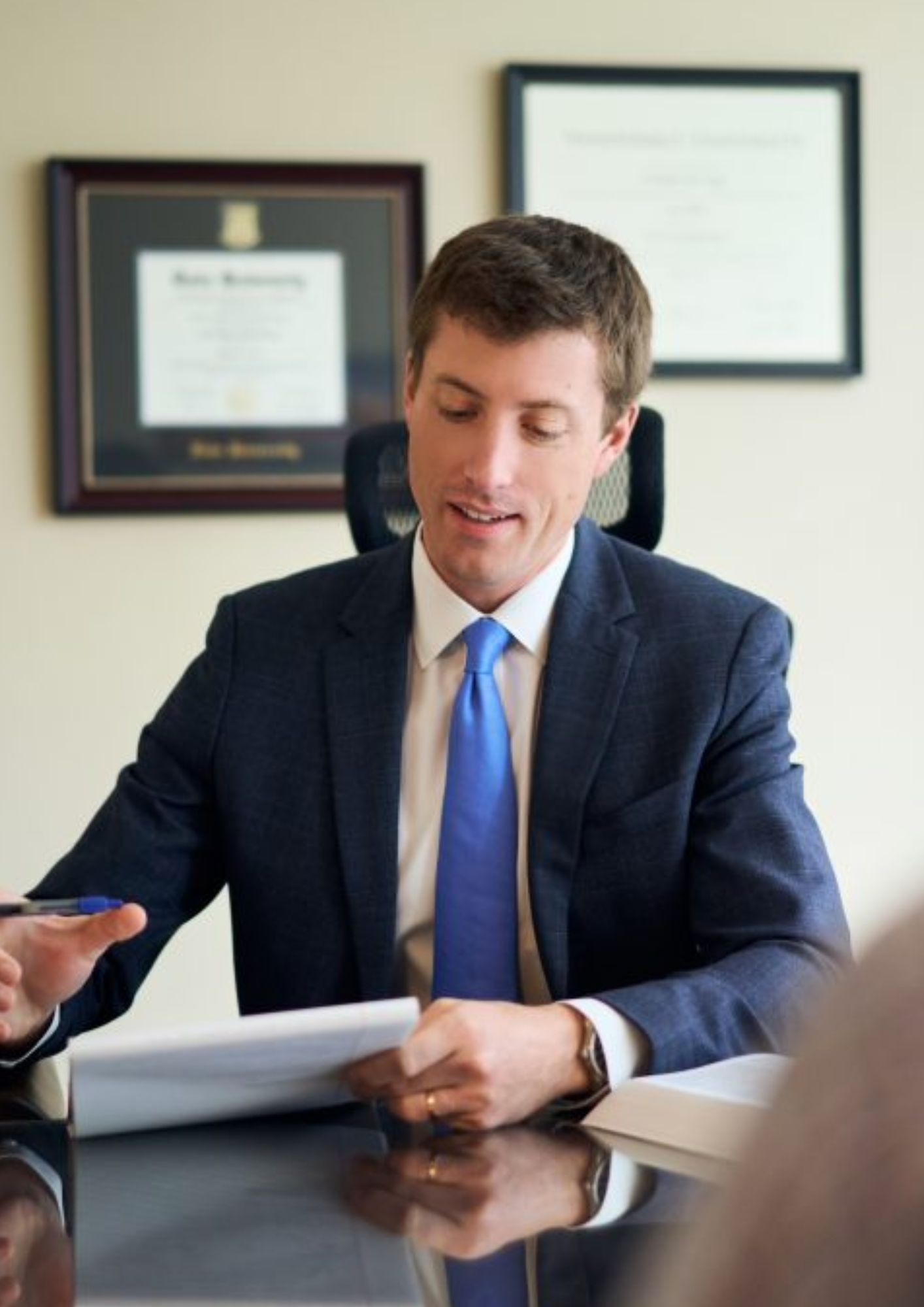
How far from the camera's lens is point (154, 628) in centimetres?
Result: 355

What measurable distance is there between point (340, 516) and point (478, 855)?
1.80 m

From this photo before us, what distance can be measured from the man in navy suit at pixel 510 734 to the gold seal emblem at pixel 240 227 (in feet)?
5.20

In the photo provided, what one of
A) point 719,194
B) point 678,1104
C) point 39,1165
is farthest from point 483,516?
point 719,194

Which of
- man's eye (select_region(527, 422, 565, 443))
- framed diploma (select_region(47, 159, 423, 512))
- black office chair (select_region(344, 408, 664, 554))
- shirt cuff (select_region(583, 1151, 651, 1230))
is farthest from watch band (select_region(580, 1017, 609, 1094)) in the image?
framed diploma (select_region(47, 159, 423, 512))

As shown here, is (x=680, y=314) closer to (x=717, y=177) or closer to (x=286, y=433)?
(x=717, y=177)

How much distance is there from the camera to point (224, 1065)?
1330 millimetres

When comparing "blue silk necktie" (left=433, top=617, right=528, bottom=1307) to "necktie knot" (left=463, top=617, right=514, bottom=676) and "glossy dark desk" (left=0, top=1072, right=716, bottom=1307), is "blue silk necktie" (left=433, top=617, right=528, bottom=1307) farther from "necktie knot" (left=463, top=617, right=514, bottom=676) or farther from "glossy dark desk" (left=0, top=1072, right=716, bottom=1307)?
"glossy dark desk" (left=0, top=1072, right=716, bottom=1307)

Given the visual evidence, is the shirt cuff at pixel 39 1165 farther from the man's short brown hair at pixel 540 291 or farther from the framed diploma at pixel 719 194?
the framed diploma at pixel 719 194

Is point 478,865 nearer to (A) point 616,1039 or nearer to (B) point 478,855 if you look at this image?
(B) point 478,855

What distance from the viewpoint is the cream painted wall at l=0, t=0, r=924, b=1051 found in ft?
11.5

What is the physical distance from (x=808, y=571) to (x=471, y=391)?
1.94 metres

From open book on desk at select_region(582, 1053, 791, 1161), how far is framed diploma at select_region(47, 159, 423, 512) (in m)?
2.27

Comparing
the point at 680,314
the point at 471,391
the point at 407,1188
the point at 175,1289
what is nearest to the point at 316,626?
the point at 471,391

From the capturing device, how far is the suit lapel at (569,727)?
73.7 inches
